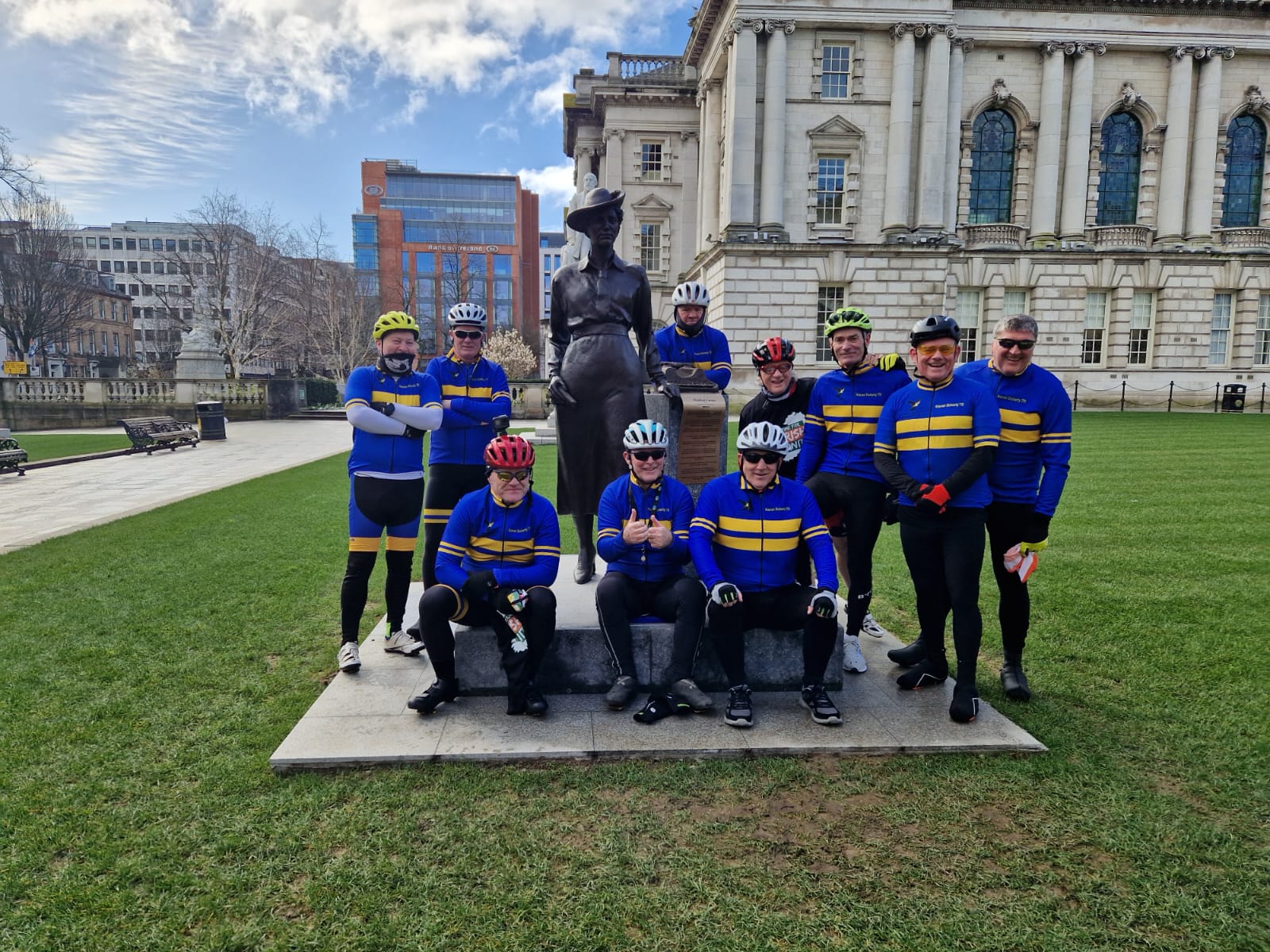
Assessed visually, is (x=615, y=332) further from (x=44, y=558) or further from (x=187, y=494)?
(x=187, y=494)

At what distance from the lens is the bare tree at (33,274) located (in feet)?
134

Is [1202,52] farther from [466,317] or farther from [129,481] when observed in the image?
→ [129,481]

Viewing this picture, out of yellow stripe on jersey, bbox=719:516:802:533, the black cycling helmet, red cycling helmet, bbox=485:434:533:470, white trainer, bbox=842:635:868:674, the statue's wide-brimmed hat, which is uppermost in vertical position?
the statue's wide-brimmed hat

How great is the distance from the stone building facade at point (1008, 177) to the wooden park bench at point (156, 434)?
1939cm

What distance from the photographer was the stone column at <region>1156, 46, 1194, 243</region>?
30266mm

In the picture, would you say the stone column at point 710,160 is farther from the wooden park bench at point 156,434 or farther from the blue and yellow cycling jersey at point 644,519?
the blue and yellow cycling jersey at point 644,519

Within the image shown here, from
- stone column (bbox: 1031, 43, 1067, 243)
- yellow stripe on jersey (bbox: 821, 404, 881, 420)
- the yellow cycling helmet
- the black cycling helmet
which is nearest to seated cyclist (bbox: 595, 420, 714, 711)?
yellow stripe on jersey (bbox: 821, 404, 881, 420)

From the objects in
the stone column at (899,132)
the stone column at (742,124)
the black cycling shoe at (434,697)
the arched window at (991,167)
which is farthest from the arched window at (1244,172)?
the black cycling shoe at (434,697)

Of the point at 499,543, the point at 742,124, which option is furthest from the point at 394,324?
the point at 742,124

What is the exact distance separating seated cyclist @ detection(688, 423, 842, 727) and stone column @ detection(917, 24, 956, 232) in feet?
93.2

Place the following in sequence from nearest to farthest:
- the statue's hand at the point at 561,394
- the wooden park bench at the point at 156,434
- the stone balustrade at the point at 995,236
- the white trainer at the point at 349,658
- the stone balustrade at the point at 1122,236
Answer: the white trainer at the point at 349,658 → the statue's hand at the point at 561,394 → the wooden park bench at the point at 156,434 → the stone balustrade at the point at 1122,236 → the stone balustrade at the point at 995,236

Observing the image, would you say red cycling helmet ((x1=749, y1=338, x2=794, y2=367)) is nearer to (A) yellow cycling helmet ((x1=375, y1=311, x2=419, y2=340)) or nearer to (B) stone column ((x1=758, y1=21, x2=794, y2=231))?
(A) yellow cycling helmet ((x1=375, y1=311, x2=419, y2=340))

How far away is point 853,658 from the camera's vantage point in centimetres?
521

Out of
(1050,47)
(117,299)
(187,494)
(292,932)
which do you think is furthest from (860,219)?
(117,299)
